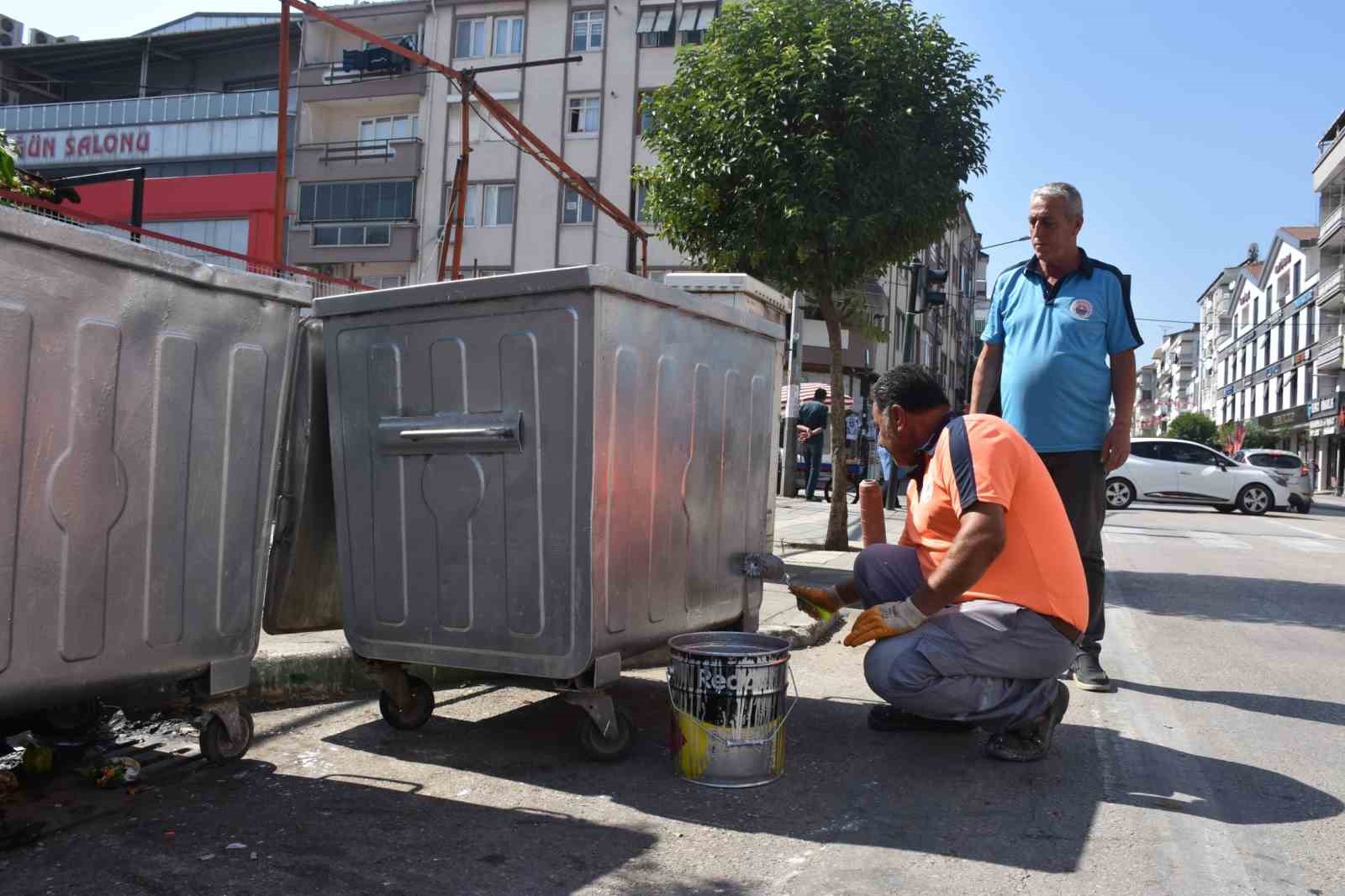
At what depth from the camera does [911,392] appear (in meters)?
3.80

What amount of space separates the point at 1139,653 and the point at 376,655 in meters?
4.05

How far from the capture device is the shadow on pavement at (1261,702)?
4.50 meters

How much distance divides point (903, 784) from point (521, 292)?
6.33 feet

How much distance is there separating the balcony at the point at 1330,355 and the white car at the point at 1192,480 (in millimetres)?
32900

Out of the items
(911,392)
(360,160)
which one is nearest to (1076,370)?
(911,392)

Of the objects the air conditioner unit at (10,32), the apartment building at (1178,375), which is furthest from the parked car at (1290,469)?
the apartment building at (1178,375)

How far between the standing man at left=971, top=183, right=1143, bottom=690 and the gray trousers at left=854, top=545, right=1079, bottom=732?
1.13 metres

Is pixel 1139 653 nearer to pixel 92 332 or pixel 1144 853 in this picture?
pixel 1144 853

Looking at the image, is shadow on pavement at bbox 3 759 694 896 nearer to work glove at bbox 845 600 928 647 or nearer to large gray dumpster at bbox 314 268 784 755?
large gray dumpster at bbox 314 268 784 755

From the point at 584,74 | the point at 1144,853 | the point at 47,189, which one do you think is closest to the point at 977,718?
the point at 1144,853

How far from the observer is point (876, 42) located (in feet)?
30.2

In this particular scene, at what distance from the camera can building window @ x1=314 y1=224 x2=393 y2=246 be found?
35.4 m

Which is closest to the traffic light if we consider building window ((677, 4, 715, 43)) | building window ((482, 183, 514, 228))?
building window ((677, 4, 715, 43))

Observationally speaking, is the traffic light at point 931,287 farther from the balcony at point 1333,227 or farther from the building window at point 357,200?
the balcony at point 1333,227
